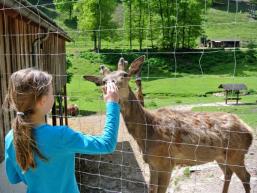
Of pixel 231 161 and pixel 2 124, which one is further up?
pixel 2 124

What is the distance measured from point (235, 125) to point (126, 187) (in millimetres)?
2867

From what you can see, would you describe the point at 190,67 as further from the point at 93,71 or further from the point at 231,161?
the point at 231,161

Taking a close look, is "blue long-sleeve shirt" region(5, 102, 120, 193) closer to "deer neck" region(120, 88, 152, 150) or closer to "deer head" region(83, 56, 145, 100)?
"deer head" region(83, 56, 145, 100)

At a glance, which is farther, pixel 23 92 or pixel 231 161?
pixel 231 161

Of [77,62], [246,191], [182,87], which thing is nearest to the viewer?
[246,191]

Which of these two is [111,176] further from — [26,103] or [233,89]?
[233,89]

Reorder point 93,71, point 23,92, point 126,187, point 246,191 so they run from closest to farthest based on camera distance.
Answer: point 23,92 < point 246,191 < point 126,187 < point 93,71

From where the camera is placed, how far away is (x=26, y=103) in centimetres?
272

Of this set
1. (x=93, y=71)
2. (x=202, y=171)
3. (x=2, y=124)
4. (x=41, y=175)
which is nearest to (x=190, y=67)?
(x=93, y=71)

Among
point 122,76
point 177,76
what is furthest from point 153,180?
point 177,76

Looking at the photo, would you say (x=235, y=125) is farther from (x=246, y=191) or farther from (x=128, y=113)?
(x=128, y=113)

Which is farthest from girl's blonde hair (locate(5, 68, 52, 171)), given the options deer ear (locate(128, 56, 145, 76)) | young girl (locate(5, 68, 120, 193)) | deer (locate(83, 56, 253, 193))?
deer (locate(83, 56, 253, 193))

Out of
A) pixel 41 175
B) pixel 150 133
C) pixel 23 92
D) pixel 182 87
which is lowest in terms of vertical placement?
pixel 182 87

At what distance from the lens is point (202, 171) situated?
9000mm
